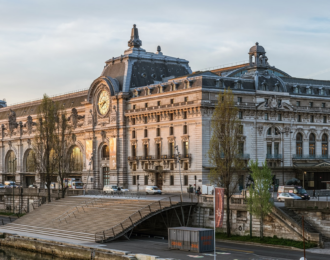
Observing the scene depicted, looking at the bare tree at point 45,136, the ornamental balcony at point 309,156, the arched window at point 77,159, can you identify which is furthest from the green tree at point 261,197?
the arched window at point 77,159

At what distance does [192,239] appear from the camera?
62.0m

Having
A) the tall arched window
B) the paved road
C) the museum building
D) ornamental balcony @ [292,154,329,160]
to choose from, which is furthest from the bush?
the tall arched window

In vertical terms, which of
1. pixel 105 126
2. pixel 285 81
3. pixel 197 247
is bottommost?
pixel 197 247

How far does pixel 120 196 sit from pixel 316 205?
31.6 metres

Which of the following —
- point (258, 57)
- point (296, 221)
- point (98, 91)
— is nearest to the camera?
point (296, 221)

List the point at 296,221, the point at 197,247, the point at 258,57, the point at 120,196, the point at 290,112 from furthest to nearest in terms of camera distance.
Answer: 1. the point at 258,57
2. the point at 290,112
3. the point at 120,196
4. the point at 296,221
5. the point at 197,247

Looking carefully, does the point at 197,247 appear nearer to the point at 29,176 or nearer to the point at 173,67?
the point at 173,67

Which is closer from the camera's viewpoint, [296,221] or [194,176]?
[296,221]

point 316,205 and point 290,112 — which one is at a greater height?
point 290,112

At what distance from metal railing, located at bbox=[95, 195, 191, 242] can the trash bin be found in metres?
8.73

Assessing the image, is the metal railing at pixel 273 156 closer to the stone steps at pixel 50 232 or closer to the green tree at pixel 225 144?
the green tree at pixel 225 144

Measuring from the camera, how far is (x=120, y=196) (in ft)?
293

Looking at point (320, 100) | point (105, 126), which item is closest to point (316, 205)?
A: point (320, 100)

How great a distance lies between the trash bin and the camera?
201 ft
